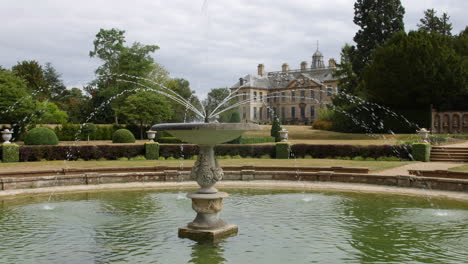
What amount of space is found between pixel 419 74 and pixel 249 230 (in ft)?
109

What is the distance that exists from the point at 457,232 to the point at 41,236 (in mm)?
7088

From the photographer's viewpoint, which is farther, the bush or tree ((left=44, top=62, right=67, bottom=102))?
tree ((left=44, top=62, right=67, bottom=102))

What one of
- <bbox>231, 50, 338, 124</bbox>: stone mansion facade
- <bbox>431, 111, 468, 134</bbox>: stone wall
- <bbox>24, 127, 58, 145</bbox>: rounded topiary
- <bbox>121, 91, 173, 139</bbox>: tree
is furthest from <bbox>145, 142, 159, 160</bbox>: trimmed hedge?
<bbox>231, 50, 338, 124</bbox>: stone mansion facade

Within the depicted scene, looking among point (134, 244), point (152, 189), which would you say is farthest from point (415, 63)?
point (134, 244)

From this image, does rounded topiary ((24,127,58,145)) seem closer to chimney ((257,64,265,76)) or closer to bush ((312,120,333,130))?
bush ((312,120,333,130))

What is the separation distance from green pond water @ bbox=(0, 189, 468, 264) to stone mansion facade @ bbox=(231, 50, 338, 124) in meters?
77.9

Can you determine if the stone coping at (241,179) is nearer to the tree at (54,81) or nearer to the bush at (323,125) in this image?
the bush at (323,125)

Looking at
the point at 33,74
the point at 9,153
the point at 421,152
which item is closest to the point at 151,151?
the point at 9,153

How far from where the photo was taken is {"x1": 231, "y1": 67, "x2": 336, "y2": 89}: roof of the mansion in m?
93.5

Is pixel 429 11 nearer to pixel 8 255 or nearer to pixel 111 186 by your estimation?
pixel 111 186

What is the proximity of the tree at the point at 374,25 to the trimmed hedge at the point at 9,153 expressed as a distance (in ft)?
108

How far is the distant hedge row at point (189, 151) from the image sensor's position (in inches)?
904

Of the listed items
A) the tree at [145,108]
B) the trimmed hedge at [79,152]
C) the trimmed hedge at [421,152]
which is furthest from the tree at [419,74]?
the trimmed hedge at [79,152]

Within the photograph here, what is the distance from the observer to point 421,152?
22.1 m
